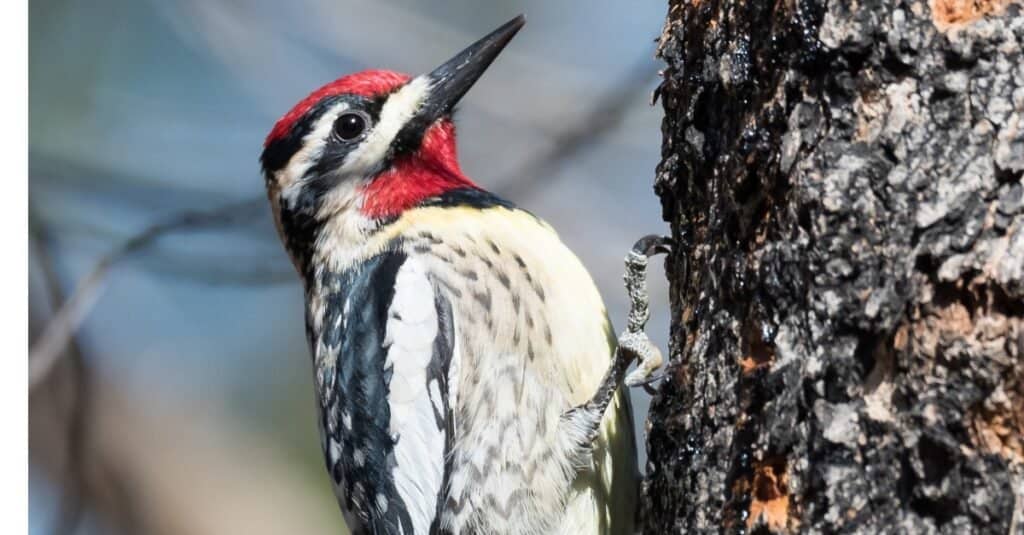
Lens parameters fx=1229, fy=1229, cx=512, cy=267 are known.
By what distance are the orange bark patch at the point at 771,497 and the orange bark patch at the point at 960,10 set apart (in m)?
0.61

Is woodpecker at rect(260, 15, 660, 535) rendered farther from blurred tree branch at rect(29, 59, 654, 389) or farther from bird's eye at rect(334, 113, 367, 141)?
blurred tree branch at rect(29, 59, 654, 389)

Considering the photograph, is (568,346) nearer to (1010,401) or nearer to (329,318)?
(329,318)

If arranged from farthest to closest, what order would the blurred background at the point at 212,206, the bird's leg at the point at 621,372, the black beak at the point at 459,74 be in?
the blurred background at the point at 212,206
the black beak at the point at 459,74
the bird's leg at the point at 621,372

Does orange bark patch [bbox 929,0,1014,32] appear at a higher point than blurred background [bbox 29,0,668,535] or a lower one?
lower

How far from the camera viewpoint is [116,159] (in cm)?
514

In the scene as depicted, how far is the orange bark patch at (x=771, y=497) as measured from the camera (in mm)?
1637

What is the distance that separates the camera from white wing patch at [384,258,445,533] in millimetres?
2506

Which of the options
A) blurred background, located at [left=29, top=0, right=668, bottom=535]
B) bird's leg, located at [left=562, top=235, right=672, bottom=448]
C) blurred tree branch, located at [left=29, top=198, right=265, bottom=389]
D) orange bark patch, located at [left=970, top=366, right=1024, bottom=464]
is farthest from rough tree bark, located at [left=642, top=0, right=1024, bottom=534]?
blurred tree branch, located at [left=29, top=198, right=265, bottom=389]

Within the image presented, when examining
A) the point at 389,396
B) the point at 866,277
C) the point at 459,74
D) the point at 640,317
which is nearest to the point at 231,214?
the point at 459,74

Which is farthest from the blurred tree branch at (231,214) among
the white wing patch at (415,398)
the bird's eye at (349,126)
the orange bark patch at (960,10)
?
the orange bark patch at (960,10)

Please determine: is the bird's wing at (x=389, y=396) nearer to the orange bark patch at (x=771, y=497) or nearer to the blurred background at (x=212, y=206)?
the orange bark patch at (x=771, y=497)

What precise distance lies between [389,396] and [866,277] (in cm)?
127

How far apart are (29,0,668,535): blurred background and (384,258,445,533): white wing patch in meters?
1.77

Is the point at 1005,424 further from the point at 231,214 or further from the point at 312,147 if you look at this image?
the point at 231,214
